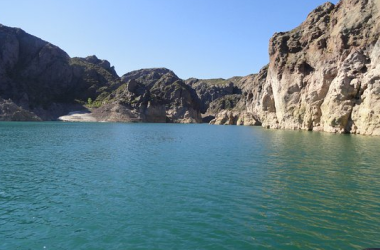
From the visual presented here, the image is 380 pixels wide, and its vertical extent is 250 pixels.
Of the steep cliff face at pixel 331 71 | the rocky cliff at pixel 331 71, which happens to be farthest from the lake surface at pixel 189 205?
the steep cliff face at pixel 331 71

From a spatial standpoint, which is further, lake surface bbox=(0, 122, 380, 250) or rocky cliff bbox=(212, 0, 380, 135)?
rocky cliff bbox=(212, 0, 380, 135)

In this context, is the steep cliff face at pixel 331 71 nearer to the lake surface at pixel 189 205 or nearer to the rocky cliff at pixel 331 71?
the rocky cliff at pixel 331 71

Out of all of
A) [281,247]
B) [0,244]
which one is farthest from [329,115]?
[0,244]

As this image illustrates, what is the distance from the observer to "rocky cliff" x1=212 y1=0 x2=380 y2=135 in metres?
69.9

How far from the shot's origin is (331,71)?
8444cm

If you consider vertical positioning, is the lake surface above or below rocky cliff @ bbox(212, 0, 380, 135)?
Answer: below

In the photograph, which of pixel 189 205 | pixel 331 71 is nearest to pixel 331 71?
pixel 331 71

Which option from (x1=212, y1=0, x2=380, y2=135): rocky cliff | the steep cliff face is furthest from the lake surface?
the steep cliff face

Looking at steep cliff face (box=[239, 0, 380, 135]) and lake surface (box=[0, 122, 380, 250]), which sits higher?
steep cliff face (box=[239, 0, 380, 135])

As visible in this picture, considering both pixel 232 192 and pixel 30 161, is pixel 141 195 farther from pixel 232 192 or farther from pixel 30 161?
pixel 30 161

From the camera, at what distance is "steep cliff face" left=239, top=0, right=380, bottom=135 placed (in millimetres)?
70000

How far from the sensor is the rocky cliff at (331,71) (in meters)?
69.9

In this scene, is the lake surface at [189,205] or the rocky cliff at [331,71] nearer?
the lake surface at [189,205]

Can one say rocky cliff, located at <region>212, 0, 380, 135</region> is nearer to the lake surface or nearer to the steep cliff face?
the steep cliff face
